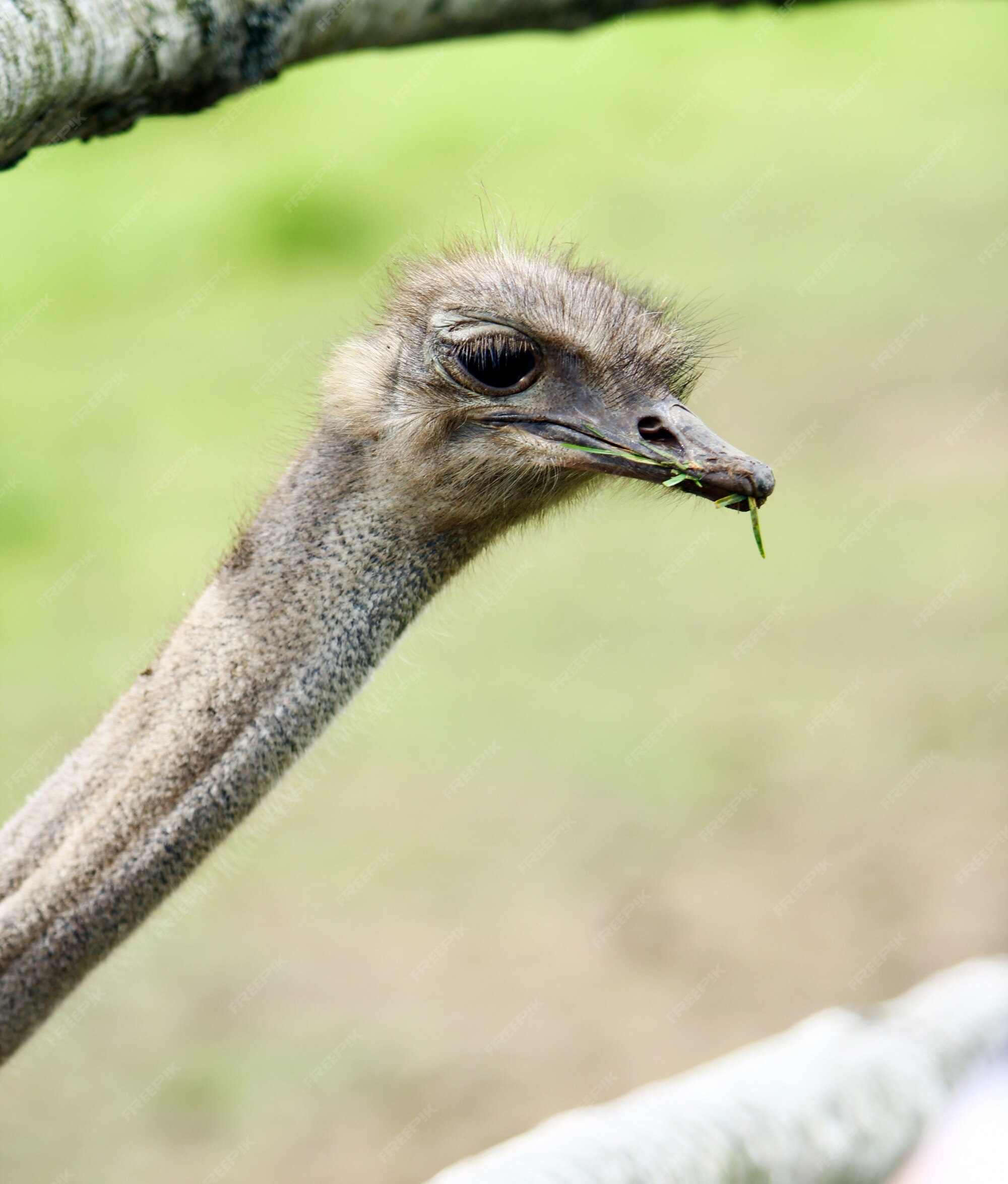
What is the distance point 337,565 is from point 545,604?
4737mm

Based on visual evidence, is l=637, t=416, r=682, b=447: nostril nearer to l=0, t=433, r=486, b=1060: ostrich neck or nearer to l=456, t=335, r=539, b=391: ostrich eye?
l=456, t=335, r=539, b=391: ostrich eye

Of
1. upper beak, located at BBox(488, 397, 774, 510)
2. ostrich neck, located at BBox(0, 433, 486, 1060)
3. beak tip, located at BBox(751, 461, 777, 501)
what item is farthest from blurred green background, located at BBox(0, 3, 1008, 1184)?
beak tip, located at BBox(751, 461, 777, 501)

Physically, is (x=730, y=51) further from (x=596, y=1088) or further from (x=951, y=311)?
(x=596, y=1088)

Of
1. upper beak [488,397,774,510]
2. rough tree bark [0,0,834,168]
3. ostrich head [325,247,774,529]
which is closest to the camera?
rough tree bark [0,0,834,168]

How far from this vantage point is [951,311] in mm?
9172

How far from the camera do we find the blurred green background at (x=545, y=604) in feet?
13.5

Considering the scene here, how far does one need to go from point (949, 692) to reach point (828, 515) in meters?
1.40

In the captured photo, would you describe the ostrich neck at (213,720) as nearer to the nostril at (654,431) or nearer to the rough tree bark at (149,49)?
the nostril at (654,431)

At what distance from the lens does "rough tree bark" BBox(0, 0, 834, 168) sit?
157 centimetres

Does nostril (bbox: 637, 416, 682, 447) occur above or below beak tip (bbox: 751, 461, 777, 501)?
below

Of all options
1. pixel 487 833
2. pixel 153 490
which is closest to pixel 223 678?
pixel 487 833

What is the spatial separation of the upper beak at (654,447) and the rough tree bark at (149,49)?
500mm

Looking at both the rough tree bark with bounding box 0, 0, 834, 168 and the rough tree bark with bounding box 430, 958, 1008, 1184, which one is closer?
the rough tree bark with bounding box 0, 0, 834, 168

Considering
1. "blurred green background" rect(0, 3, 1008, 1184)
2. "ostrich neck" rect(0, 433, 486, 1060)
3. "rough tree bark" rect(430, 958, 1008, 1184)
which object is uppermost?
"ostrich neck" rect(0, 433, 486, 1060)
